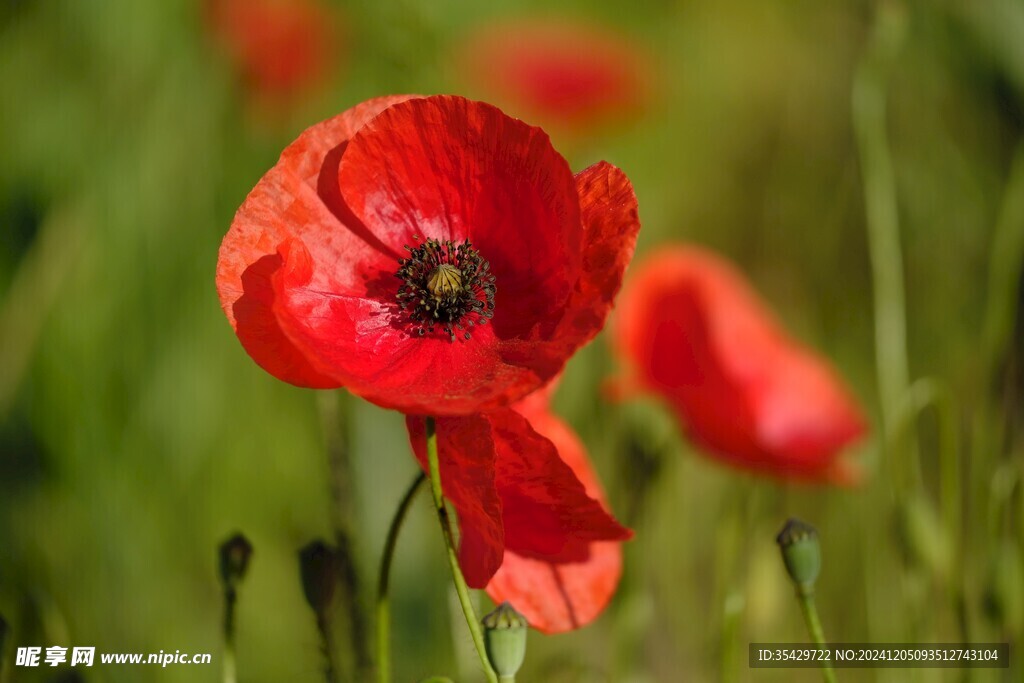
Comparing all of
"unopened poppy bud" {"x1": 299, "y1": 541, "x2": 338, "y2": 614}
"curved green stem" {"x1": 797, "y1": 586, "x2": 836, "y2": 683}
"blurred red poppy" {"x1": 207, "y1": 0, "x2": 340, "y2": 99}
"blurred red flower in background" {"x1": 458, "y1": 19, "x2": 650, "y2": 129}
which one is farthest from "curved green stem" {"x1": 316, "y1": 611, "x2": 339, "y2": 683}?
"blurred red flower in background" {"x1": 458, "y1": 19, "x2": 650, "y2": 129}

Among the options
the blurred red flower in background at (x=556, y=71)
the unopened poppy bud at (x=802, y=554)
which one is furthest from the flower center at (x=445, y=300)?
the blurred red flower in background at (x=556, y=71)

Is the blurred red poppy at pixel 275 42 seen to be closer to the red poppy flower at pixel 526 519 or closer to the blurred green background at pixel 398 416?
the blurred green background at pixel 398 416

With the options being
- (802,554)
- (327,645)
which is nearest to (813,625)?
(802,554)

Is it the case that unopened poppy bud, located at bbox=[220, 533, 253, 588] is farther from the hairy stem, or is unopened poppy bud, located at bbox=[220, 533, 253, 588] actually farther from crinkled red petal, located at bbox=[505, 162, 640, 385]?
crinkled red petal, located at bbox=[505, 162, 640, 385]

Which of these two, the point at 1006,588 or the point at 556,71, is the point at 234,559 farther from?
the point at 556,71

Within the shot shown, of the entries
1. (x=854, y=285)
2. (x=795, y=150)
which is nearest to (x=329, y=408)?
(x=854, y=285)

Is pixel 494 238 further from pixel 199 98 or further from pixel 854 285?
pixel 854 285

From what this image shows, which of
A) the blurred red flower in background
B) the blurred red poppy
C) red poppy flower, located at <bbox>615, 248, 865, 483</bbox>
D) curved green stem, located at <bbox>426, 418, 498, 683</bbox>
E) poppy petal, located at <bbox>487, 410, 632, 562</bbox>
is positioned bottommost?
curved green stem, located at <bbox>426, 418, 498, 683</bbox>
